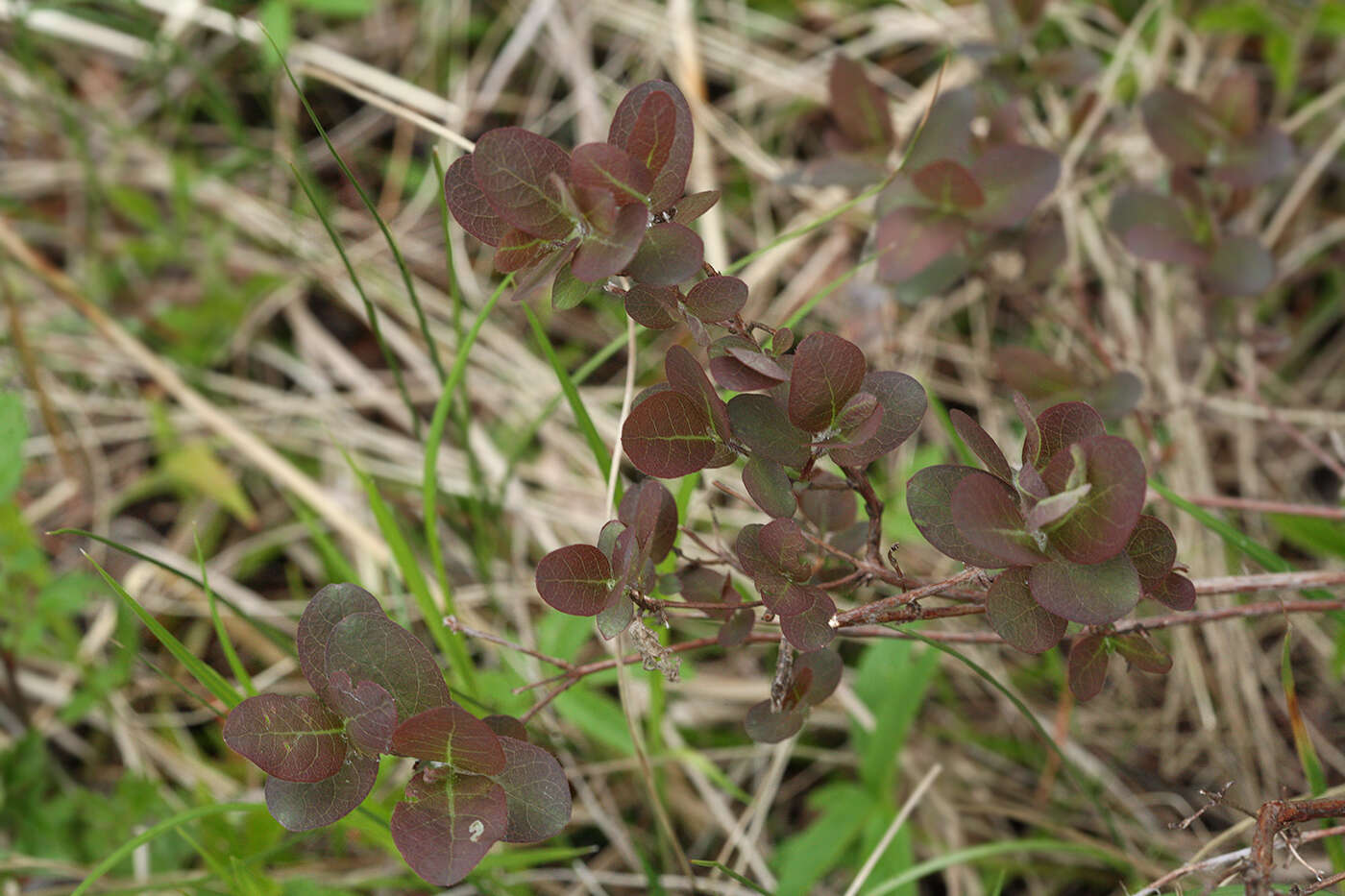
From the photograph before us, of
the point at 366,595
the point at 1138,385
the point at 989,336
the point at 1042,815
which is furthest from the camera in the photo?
the point at 989,336

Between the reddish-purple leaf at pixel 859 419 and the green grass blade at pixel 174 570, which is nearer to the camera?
the reddish-purple leaf at pixel 859 419

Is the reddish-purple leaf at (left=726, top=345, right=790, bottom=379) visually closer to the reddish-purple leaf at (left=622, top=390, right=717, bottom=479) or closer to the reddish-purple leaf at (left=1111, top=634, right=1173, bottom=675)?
the reddish-purple leaf at (left=622, top=390, right=717, bottom=479)

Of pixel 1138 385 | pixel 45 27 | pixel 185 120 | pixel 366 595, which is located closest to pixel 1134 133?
pixel 1138 385

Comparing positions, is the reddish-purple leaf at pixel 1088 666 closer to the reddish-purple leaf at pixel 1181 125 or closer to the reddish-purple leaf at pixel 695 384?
the reddish-purple leaf at pixel 695 384

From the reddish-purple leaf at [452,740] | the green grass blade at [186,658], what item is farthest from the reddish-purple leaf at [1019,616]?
the green grass blade at [186,658]

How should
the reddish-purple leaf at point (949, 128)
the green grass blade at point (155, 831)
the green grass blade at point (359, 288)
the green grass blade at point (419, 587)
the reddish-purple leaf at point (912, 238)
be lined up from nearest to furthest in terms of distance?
1. the green grass blade at point (155, 831)
2. the green grass blade at point (359, 288)
3. the green grass blade at point (419, 587)
4. the reddish-purple leaf at point (912, 238)
5. the reddish-purple leaf at point (949, 128)

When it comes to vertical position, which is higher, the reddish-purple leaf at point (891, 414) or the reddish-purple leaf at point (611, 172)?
the reddish-purple leaf at point (611, 172)

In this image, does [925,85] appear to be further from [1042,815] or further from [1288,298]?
[1042,815]

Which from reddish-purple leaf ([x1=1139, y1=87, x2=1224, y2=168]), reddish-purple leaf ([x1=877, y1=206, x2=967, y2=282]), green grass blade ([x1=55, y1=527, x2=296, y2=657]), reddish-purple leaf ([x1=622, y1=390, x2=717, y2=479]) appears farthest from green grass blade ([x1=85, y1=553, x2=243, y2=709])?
reddish-purple leaf ([x1=1139, y1=87, x2=1224, y2=168])
